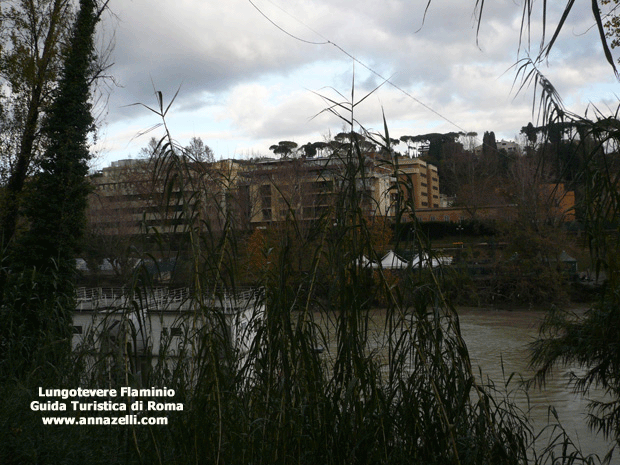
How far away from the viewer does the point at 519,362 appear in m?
15.7

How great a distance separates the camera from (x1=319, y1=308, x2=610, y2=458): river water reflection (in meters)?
8.84

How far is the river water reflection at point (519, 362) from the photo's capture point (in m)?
8.84

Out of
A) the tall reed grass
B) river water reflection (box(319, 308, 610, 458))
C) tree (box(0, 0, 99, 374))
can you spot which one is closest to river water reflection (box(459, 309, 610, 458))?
river water reflection (box(319, 308, 610, 458))

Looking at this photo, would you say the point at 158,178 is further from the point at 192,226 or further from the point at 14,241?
the point at 14,241

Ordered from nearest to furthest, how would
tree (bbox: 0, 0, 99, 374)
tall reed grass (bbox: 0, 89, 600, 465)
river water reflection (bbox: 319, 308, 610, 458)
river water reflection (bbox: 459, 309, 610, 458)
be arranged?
tall reed grass (bbox: 0, 89, 600, 465) < river water reflection (bbox: 319, 308, 610, 458) < river water reflection (bbox: 459, 309, 610, 458) < tree (bbox: 0, 0, 99, 374)

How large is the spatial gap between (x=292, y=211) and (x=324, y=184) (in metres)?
0.31

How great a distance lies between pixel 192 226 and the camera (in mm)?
2104

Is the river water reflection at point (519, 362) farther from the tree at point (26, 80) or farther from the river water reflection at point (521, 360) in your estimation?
the tree at point (26, 80)

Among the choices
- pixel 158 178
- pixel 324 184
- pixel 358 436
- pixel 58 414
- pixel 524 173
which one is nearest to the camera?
pixel 358 436

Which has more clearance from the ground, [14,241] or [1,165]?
[1,165]

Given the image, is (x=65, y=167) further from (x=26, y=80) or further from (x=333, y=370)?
(x=333, y=370)

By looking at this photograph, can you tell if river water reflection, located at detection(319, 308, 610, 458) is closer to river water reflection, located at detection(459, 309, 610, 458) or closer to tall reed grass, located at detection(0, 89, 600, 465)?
river water reflection, located at detection(459, 309, 610, 458)

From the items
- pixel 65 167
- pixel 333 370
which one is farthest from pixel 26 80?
pixel 333 370

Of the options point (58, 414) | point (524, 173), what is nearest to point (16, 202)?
point (58, 414)
